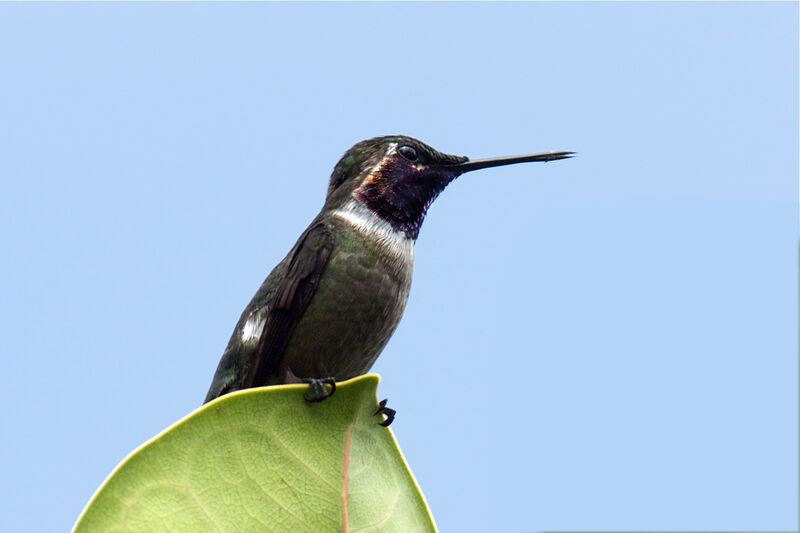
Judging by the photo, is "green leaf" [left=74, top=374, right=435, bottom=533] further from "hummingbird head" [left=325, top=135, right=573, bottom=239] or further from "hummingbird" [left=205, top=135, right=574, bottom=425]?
"hummingbird head" [left=325, top=135, right=573, bottom=239]

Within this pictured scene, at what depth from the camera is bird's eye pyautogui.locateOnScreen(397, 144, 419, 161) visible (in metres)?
3.01

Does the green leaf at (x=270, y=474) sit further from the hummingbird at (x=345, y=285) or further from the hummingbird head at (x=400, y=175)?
the hummingbird head at (x=400, y=175)

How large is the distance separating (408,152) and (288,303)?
71 centimetres

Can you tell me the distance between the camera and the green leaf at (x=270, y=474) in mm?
1107

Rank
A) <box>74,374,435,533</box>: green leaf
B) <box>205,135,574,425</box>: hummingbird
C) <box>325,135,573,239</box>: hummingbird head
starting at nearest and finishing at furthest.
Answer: <box>74,374,435,533</box>: green leaf, <box>205,135,574,425</box>: hummingbird, <box>325,135,573,239</box>: hummingbird head

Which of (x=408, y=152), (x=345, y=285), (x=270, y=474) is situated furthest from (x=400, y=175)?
(x=270, y=474)

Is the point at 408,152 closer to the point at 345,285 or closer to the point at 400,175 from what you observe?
the point at 400,175

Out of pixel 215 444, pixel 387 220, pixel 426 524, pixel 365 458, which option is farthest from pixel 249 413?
pixel 387 220

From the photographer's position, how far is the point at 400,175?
2.98 metres

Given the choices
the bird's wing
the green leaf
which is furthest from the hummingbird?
the green leaf

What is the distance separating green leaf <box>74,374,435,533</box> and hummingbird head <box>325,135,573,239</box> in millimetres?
1623

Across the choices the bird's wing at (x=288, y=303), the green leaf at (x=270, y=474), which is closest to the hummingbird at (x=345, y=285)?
the bird's wing at (x=288, y=303)

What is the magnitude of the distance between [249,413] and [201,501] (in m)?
0.13

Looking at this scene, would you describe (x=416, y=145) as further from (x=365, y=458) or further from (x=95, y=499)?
(x=95, y=499)
